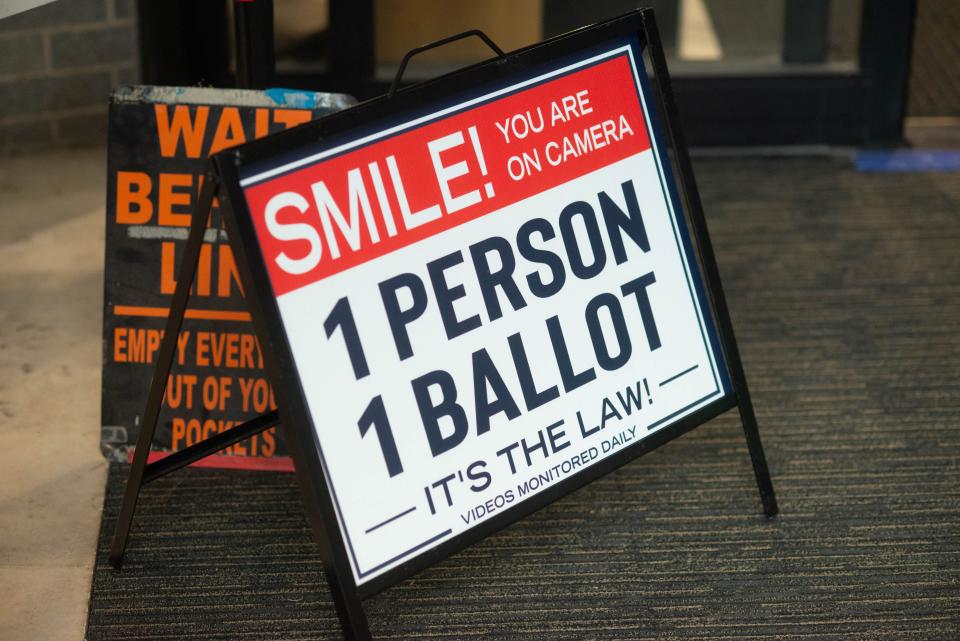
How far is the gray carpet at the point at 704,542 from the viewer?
6.66ft

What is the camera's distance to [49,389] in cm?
276

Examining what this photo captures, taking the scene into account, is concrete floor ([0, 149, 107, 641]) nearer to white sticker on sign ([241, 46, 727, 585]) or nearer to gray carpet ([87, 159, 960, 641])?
gray carpet ([87, 159, 960, 641])

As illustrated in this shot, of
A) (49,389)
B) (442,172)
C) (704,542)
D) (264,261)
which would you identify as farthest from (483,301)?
(49,389)

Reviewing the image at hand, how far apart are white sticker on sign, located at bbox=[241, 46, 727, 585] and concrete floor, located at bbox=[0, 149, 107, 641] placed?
603 millimetres

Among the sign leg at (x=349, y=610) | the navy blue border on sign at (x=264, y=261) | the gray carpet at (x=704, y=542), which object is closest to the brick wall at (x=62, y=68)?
the gray carpet at (x=704, y=542)

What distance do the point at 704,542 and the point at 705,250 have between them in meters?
0.52

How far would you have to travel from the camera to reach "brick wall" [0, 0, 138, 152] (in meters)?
3.91

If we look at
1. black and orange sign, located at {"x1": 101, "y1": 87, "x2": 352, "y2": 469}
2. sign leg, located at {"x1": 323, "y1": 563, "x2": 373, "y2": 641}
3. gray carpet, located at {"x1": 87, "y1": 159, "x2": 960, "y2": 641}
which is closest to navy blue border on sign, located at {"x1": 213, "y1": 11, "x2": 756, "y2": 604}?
sign leg, located at {"x1": 323, "y1": 563, "x2": 373, "y2": 641}

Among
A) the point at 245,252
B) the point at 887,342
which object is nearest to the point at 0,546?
the point at 245,252

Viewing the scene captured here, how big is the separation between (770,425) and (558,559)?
2.23 feet

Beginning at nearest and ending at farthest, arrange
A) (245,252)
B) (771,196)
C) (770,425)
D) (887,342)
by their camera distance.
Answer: (245,252), (770,425), (887,342), (771,196)

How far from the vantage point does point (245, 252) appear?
1.70m

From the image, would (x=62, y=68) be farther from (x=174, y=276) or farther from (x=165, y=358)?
(x=165, y=358)

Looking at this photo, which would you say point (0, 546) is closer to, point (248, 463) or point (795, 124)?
point (248, 463)
